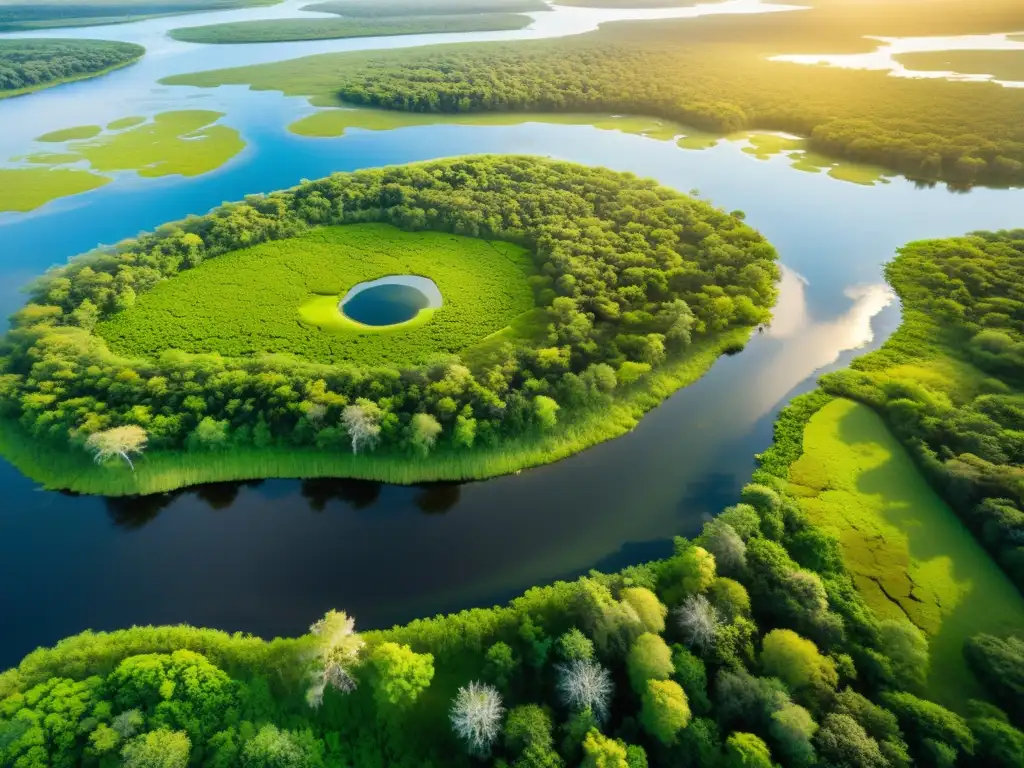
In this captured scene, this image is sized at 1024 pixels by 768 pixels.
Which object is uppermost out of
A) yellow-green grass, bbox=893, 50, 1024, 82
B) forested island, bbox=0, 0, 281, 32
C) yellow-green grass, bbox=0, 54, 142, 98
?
yellow-green grass, bbox=893, 50, 1024, 82

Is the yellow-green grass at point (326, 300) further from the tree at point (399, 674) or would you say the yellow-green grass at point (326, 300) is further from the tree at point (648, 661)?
the tree at point (648, 661)

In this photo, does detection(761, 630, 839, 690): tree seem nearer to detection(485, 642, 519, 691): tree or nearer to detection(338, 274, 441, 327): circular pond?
detection(485, 642, 519, 691): tree

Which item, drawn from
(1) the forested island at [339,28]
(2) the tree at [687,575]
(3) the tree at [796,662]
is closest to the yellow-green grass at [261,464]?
(2) the tree at [687,575]

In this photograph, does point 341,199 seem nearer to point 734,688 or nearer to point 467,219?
point 467,219

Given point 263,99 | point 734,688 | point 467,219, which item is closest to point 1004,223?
point 467,219

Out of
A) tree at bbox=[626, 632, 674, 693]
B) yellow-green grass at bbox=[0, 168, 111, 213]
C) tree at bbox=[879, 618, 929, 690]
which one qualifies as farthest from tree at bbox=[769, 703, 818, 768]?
yellow-green grass at bbox=[0, 168, 111, 213]
